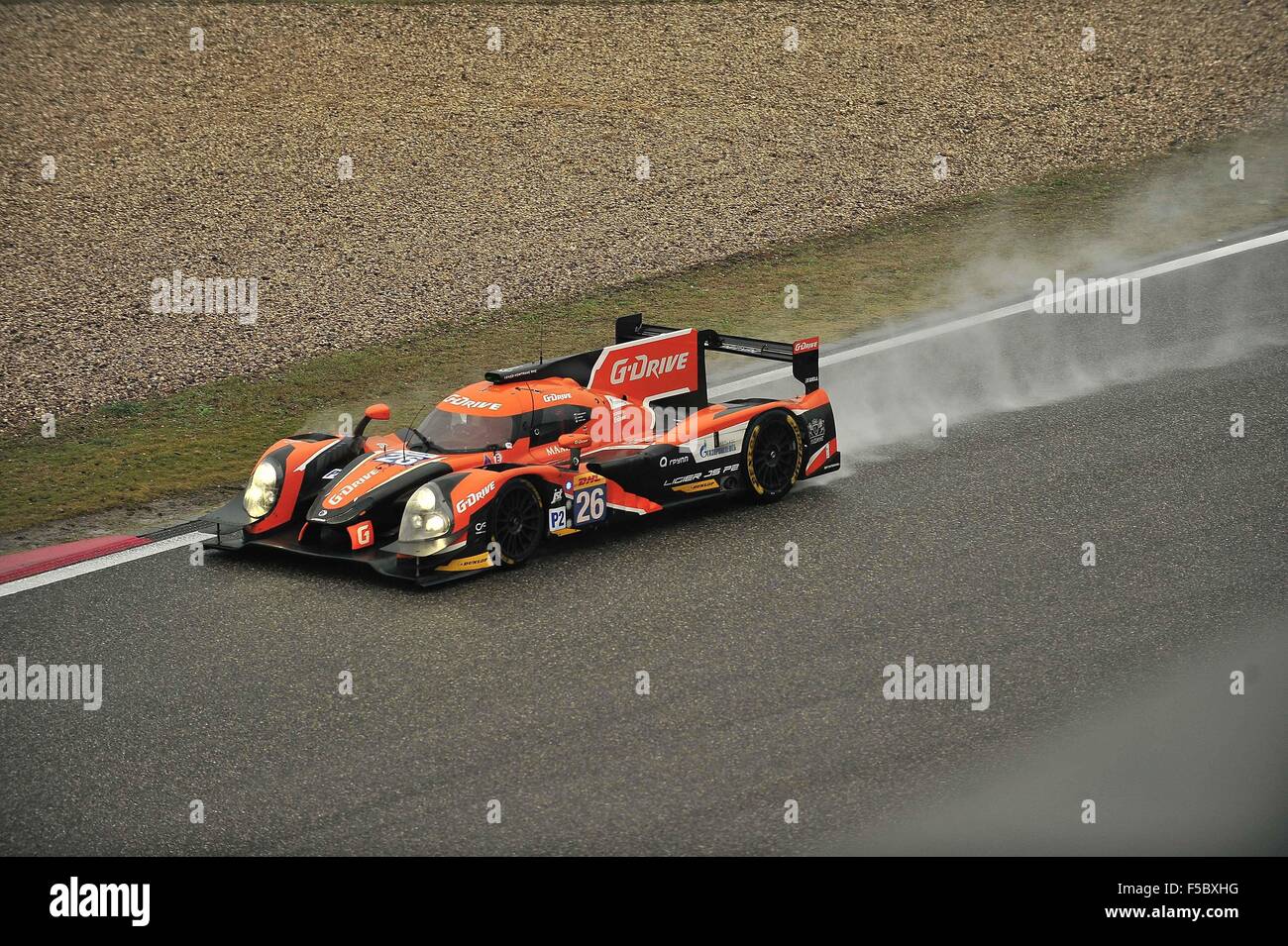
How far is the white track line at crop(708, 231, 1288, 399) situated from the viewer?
17891mm

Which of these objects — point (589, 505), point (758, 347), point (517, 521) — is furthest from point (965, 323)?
point (517, 521)

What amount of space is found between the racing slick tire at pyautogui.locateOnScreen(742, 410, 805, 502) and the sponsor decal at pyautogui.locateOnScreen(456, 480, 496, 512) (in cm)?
269

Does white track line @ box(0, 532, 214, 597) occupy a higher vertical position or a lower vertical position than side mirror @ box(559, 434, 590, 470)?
lower

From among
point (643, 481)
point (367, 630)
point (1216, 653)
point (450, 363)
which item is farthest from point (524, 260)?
point (1216, 653)

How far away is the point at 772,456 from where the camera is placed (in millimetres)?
14211

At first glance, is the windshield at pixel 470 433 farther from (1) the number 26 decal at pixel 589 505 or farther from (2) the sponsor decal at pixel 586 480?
(1) the number 26 decal at pixel 589 505

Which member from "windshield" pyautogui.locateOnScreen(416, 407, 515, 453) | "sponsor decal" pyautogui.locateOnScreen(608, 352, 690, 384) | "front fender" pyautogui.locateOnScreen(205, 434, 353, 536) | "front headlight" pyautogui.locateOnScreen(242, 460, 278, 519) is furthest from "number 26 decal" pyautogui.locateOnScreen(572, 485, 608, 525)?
"front headlight" pyautogui.locateOnScreen(242, 460, 278, 519)

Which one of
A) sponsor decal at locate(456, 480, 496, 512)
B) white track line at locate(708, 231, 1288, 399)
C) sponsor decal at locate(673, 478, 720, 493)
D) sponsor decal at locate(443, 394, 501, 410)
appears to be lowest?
sponsor decal at locate(456, 480, 496, 512)

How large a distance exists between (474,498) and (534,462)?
1024 millimetres

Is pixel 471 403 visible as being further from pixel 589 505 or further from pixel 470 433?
pixel 589 505

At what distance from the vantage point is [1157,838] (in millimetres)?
9008

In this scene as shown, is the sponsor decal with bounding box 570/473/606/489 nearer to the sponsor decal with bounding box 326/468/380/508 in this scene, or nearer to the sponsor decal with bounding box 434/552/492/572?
the sponsor decal with bounding box 434/552/492/572

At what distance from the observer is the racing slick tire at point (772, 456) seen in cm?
1399

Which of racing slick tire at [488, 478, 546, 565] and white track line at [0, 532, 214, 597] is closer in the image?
racing slick tire at [488, 478, 546, 565]
